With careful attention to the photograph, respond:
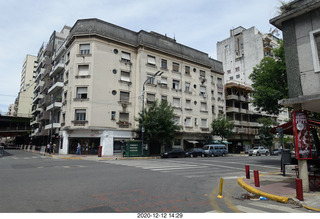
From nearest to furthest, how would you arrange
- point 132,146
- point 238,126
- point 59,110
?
point 132,146 < point 59,110 < point 238,126

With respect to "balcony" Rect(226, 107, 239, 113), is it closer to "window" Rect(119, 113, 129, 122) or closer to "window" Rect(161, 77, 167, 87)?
"window" Rect(161, 77, 167, 87)

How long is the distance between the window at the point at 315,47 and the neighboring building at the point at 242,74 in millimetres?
34097

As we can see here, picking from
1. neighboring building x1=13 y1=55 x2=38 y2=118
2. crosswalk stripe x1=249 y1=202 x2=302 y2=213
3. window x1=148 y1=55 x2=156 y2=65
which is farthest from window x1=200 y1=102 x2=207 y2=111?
neighboring building x1=13 y1=55 x2=38 y2=118

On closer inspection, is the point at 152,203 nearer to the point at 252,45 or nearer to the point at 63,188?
the point at 63,188

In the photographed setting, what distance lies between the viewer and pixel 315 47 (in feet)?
25.7

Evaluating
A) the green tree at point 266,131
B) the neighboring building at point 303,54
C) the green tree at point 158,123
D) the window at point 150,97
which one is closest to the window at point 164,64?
the window at point 150,97

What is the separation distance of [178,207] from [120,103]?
85.3ft

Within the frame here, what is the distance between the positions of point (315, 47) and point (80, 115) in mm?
26119

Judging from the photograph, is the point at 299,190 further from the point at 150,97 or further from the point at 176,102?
the point at 176,102

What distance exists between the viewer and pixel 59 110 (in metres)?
33.3

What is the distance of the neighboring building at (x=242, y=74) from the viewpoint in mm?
45406

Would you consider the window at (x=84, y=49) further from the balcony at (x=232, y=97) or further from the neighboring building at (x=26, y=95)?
the neighboring building at (x=26, y=95)

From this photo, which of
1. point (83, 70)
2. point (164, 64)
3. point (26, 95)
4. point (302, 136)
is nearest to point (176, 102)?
point (164, 64)

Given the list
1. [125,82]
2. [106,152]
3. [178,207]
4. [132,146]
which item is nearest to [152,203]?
[178,207]
